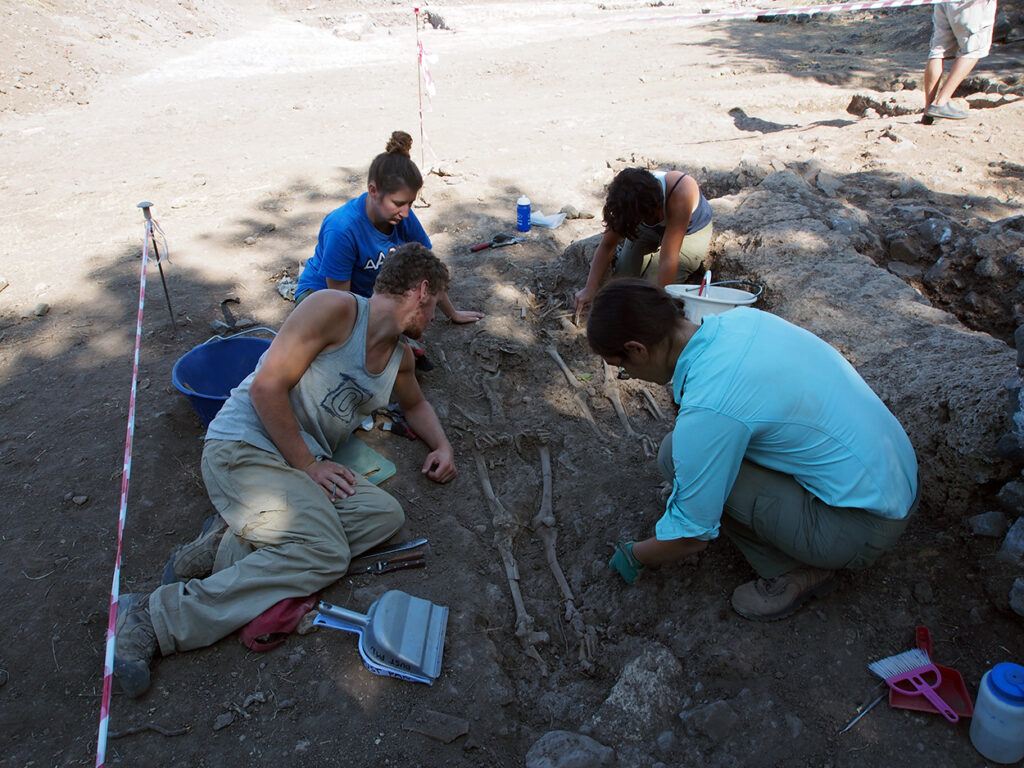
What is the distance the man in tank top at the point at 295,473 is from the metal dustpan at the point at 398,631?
263 mm

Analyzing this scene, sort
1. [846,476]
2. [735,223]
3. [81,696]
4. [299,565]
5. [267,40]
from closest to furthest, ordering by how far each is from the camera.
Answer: [846,476]
[81,696]
[299,565]
[735,223]
[267,40]

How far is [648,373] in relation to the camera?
2297 mm

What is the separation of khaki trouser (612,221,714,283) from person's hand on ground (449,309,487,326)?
3.46 feet

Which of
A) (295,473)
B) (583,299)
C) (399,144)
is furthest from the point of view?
(583,299)

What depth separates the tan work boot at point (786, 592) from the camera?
97.2 inches

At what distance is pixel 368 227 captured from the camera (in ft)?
13.3

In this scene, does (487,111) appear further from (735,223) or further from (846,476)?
(846,476)

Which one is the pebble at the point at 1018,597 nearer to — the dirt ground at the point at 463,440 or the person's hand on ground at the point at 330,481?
the dirt ground at the point at 463,440

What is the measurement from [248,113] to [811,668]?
416 inches

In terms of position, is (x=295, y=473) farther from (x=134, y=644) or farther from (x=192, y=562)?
(x=134, y=644)

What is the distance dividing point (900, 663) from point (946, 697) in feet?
0.50

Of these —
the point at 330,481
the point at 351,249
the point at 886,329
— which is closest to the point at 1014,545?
the point at 886,329

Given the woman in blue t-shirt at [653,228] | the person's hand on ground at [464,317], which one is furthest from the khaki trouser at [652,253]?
the person's hand on ground at [464,317]

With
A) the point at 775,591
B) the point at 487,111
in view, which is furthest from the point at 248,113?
the point at 775,591
